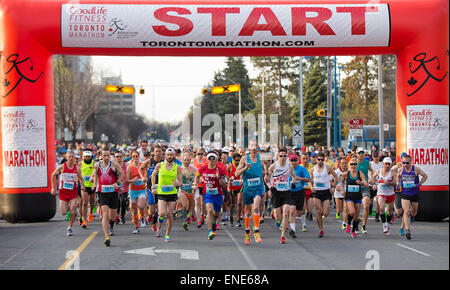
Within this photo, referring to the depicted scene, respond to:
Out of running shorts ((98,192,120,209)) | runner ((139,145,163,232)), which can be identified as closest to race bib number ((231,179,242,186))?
runner ((139,145,163,232))

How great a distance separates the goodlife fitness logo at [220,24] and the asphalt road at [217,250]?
4800 mm

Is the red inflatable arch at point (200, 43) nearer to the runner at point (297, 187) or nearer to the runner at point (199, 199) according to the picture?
the runner at point (199, 199)

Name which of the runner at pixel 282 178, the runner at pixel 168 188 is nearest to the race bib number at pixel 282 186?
the runner at pixel 282 178

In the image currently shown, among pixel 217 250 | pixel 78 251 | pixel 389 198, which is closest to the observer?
pixel 78 251

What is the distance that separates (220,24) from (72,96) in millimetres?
40278

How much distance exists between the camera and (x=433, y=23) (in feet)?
51.0

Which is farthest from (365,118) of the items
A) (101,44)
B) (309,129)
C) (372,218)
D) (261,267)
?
(261,267)

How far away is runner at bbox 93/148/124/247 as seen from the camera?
12012 millimetres

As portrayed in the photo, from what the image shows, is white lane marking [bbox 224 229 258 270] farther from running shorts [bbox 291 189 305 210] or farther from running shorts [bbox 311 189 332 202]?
running shorts [bbox 311 189 332 202]

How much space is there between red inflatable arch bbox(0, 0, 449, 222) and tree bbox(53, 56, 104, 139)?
121 feet

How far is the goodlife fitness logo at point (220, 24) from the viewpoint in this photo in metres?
15.2

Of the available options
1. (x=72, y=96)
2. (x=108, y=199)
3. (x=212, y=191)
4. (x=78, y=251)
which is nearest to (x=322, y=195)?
(x=212, y=191)

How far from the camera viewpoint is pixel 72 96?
53.1 metres

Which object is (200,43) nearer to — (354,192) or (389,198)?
(354,192)
